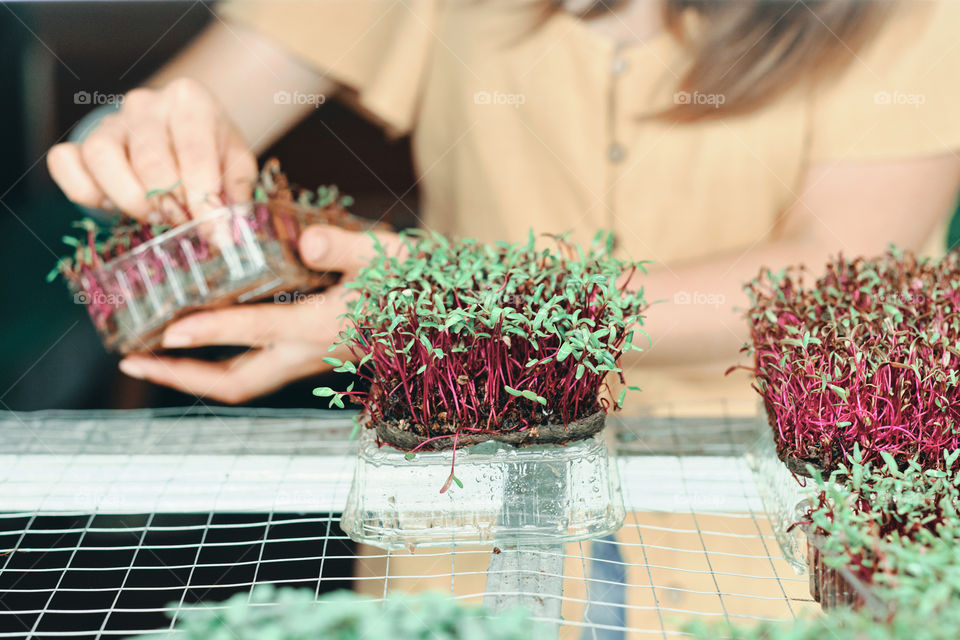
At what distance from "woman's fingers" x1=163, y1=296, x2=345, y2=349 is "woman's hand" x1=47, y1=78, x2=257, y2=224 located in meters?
0.20

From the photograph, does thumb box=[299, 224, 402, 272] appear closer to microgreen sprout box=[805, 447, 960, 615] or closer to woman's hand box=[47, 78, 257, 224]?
woman's hand box=[47, 78, 257, 224]

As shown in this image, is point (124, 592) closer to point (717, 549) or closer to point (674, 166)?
point (717, 549)

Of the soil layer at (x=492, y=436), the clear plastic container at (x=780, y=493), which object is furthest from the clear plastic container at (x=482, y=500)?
the clear plastic container at (x=780, y=493)

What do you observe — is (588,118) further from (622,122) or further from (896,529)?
(896,529)

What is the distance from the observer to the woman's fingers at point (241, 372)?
1.54 meters

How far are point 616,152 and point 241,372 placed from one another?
0.93 meters

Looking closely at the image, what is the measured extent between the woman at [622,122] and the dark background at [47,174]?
5 centimetres

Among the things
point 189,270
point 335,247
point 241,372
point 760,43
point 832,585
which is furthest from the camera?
point 241,372

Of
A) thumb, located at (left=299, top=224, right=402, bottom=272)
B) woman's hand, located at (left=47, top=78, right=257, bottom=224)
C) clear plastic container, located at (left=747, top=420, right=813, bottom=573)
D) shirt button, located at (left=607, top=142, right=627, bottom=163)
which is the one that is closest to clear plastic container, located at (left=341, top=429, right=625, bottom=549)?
clear plastic container, located at (left=747, top=420, right=813, bottom=573)

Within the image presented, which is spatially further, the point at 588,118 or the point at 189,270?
the point at 588,118

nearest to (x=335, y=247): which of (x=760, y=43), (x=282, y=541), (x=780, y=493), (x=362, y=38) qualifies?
(x=362, y=38)

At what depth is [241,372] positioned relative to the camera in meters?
1.58

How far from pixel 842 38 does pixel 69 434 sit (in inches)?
62.7

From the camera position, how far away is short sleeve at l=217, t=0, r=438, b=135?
1459 millimetres
